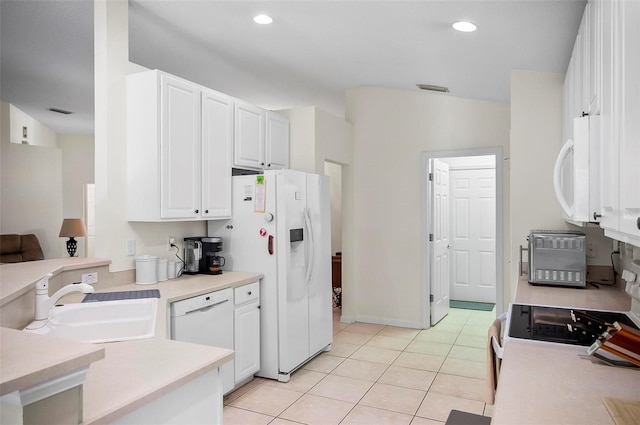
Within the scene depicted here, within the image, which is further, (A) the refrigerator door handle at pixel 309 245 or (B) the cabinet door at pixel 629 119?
(A) the refrigerator door handle at pixel 309 245

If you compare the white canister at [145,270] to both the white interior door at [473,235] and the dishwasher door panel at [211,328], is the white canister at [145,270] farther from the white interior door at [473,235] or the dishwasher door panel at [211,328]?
the white interior door at [473,235]

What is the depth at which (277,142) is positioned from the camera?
4410 mm

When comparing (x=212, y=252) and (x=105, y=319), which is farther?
(x=212, y=252)

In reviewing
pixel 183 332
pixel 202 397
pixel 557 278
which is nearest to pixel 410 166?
pixel 557 278

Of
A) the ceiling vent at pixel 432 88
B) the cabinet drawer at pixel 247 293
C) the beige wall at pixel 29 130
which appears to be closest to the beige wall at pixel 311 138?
the ceiling vent at pixel 432 88

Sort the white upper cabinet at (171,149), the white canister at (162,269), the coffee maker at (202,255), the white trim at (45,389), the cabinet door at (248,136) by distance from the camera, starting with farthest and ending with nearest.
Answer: the cabinet door at (248,136) → the coffee maker at (202,255) → the white canister at (162,269) → the white upper cabinet at (171,149) → the white trim at (45,389)

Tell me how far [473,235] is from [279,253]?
3.99 m

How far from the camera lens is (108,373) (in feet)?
4.62

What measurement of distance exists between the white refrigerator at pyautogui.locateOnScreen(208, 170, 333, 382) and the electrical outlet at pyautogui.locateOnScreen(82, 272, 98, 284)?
3.67ft

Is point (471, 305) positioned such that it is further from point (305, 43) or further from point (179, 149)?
point (179, 149)

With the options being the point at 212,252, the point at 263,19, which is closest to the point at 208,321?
the point at 212,252

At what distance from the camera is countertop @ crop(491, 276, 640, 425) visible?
110 centimetres

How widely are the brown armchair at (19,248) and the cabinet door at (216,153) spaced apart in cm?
350

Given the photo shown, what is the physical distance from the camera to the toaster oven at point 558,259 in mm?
2910
